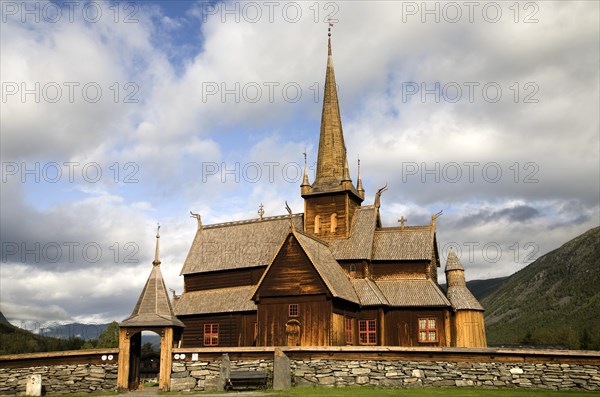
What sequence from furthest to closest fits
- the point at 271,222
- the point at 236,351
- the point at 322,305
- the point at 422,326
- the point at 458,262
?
1. the point at 271,222
2. the point at 458,262
3. the point at 422,326
4. the point at 322,305
5. the point at 236,351

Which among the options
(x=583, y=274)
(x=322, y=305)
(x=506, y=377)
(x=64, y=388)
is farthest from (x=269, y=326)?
(x=583, y=274)

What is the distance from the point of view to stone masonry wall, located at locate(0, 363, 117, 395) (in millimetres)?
30953

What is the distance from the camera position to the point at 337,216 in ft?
156

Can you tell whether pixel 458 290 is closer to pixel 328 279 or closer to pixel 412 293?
pixel 412 293

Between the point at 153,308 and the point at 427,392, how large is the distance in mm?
14430

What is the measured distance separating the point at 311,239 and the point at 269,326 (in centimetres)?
685

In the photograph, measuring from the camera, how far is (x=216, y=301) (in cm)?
4725

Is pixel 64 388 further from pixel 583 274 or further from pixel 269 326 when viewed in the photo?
pixel 583 274

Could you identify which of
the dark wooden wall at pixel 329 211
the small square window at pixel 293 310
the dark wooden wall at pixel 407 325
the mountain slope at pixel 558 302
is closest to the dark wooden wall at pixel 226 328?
the small square window at pixel 293 310

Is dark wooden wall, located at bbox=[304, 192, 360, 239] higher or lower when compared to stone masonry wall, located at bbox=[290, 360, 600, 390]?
higher

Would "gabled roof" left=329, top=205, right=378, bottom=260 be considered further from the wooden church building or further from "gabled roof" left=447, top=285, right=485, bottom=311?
"gabled roof" left=447, top=285, right=485, bottom=311

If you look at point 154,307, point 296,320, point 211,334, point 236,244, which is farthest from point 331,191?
point 154,307

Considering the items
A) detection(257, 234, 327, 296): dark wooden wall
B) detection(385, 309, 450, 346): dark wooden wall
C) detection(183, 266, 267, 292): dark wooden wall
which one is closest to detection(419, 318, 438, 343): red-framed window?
detection(385, 309, 450, 346): dark wooden wall

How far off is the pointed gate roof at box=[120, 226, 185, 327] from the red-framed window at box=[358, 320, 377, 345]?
13146 millimetres
